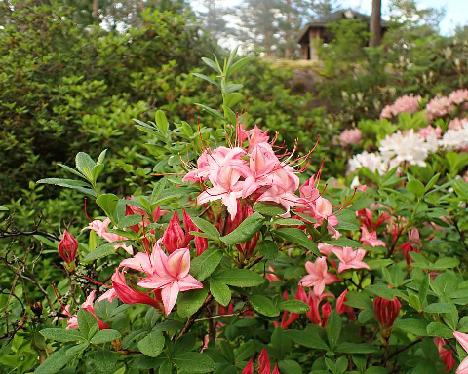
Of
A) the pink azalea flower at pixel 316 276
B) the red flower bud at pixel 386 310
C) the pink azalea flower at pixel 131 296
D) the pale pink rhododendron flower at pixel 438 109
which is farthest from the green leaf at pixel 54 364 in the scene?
the pale pink rhododendron flower at pixel 438 109

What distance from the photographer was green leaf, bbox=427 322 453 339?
886mm

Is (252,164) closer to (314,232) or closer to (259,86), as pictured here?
(314,232)

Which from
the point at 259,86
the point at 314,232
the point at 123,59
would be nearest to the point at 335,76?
the point at 259,86

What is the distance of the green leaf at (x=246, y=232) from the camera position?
79cm

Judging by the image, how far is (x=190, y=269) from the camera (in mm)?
847

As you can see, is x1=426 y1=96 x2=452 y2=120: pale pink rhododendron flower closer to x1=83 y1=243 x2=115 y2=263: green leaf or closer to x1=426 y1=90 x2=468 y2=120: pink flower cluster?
x1=426 y1=90 x2=468 y2=120: pink flower cluster

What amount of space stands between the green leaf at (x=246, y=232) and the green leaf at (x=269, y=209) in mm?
16

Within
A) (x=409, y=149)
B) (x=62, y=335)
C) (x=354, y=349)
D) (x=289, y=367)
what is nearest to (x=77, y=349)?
(x=62, y=335)

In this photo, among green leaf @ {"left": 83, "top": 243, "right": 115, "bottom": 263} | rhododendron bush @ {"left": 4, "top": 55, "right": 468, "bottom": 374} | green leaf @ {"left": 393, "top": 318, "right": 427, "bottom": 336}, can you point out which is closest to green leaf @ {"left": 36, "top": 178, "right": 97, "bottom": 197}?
rhododendron bush @ {"left": 4, "top": 55, "right": 468, "bottom": 374}

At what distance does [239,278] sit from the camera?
854 mm

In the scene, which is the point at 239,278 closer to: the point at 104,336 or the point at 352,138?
the point at 104,336

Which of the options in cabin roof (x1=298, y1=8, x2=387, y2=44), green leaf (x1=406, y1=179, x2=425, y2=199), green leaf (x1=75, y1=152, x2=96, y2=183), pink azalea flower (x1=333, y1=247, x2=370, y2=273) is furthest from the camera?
cabin roof (x1=298, y1=8, x2=387, y2=44)

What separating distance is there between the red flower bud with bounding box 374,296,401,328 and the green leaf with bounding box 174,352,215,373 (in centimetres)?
51

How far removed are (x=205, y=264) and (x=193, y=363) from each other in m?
0.18
